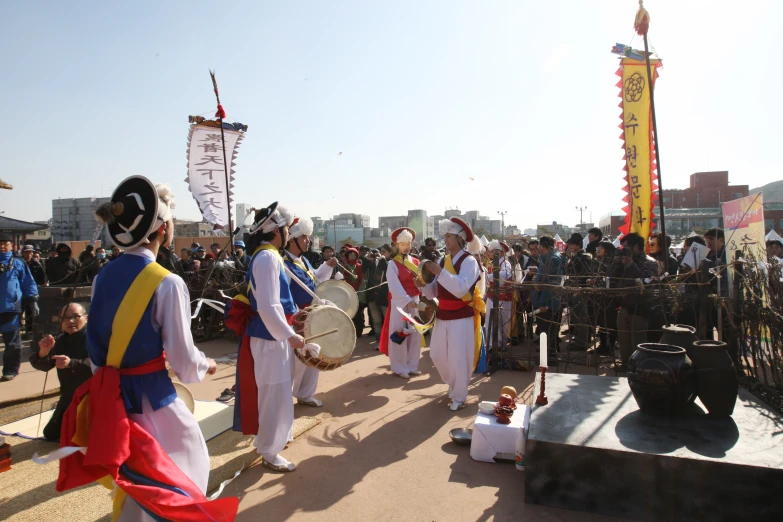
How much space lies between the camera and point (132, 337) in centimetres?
209

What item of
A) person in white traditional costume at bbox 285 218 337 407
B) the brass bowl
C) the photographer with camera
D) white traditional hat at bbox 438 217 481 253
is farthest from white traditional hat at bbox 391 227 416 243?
the photographer with camera

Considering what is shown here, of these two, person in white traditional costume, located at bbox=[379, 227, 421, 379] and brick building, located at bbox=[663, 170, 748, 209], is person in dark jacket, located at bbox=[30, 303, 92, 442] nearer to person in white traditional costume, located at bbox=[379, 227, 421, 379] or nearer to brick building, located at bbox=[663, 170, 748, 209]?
person in white traditional costume, located at bbox=[379, 227, 421, 379]

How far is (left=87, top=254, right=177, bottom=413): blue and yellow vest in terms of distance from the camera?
2109mm

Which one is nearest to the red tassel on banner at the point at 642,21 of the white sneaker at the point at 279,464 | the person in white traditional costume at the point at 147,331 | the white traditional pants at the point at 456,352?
the white traditional pants at the point at 456,352

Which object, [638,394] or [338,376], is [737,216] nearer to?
[638,394]

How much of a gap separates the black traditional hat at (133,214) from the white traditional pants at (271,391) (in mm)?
1693

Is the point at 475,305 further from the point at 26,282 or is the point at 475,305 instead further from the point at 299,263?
the point at 26,282

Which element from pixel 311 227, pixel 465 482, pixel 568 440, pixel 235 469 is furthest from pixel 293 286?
pixel 568 440

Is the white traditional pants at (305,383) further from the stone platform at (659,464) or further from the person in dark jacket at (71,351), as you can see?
the stone platform at (659,464)

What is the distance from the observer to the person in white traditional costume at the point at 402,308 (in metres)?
6.39

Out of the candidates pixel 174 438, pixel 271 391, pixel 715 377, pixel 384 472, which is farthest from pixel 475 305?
pixel 174 438

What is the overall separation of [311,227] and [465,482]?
279 centimetres

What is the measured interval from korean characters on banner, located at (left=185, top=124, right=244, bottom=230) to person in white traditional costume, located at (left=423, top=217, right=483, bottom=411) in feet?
24.3

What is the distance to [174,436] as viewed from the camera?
7.25ft
